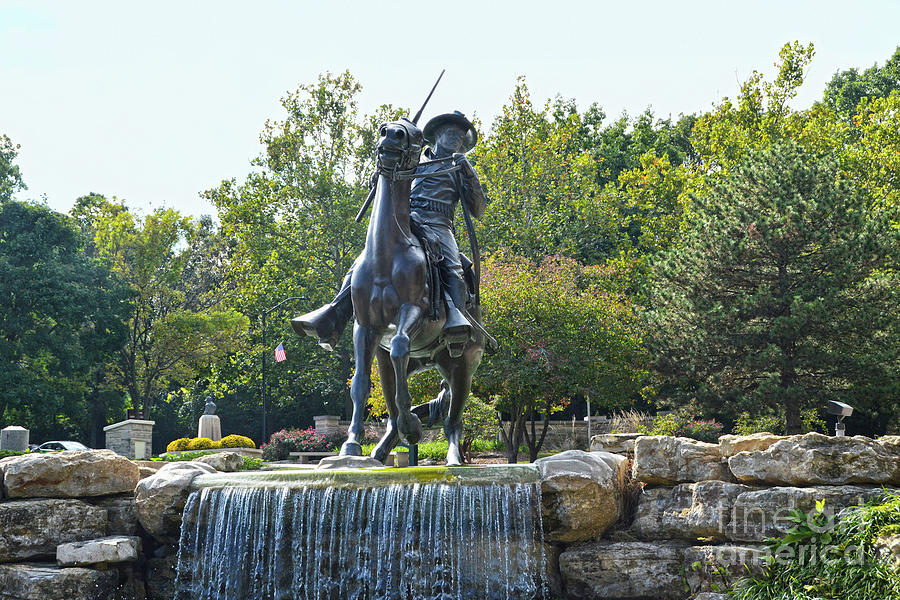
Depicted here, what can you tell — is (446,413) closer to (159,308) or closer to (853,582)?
(853,582)

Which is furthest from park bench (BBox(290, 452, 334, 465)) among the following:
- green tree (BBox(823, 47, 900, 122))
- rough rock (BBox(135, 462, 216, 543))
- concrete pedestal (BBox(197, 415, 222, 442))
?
green tree (BBox(823, 47, 900, 122))

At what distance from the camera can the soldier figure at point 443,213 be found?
10.1 meters

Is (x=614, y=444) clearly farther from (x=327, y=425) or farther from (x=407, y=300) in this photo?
(x=327, y=425)

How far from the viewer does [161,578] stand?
30.8 ft

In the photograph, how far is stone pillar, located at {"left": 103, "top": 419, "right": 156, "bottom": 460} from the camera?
34500 millimetres

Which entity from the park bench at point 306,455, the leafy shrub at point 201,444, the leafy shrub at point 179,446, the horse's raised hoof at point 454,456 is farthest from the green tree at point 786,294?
the leafy shrub at point 179,446

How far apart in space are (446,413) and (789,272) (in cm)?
1742

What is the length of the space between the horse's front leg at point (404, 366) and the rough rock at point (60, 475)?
3316 mm

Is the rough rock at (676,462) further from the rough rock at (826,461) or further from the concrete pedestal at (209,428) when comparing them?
the concrete pedestal at (209,428)

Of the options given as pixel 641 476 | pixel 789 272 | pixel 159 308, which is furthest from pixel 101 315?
pixel 641 476

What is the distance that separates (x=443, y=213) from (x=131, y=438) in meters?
27.2

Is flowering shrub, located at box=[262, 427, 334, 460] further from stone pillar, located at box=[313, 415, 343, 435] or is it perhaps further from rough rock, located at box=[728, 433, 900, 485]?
rough rock, located at box=[728, 433, 900, 485]

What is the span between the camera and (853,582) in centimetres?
673

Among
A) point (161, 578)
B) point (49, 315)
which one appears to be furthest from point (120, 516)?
point (49, 315)
